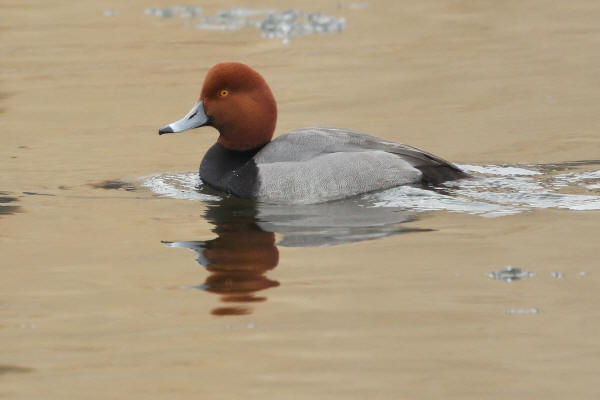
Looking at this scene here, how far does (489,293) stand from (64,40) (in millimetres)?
10569

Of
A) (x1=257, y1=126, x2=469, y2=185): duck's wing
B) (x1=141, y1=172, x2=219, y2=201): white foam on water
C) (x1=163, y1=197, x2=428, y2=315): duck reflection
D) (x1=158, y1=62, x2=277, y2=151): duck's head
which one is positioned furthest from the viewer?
(x1=158, y1=62, x2=277, y2=151): duck's head

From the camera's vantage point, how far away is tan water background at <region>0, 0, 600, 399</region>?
414cm

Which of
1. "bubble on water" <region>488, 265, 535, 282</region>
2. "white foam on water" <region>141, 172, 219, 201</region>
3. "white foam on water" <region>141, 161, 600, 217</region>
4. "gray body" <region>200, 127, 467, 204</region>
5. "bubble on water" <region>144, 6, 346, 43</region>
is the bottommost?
"white foam on water" <region>141, 172, 219, 201</region>

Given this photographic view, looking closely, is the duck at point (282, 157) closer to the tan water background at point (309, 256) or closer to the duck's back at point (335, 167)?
the duck's back at point (335, 167)

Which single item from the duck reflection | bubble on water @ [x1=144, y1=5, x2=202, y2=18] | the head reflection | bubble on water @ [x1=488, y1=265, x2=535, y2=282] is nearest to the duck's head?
the duck reflection

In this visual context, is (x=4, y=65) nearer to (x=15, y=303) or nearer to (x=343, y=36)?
(x=343, y=36)

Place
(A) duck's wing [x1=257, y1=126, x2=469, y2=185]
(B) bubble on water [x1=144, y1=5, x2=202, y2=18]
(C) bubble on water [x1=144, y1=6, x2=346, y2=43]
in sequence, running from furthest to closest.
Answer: (B) bubble on water [x1=144, y1=5, x2=202, y2=18], (C) bubble on water [x1=144, y1=6, x2=346, y2=43], (A) duck's wing [x1=257, y1=126, x2=469, y2=185]

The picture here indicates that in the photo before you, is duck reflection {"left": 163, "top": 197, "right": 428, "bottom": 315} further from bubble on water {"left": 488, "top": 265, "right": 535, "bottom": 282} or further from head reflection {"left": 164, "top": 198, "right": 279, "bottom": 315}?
bubble on water {"left": 488, "top": 265, "right": 535, "bottom": 282}

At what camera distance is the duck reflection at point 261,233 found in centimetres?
529

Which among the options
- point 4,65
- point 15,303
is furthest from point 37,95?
point 15,303

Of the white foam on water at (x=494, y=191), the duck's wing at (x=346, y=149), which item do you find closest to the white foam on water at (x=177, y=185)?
the white foam on water at (x=494, y=191)

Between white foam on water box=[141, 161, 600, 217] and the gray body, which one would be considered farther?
the gray body

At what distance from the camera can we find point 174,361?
169 inches

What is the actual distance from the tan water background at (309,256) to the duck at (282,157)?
22.8 inches
